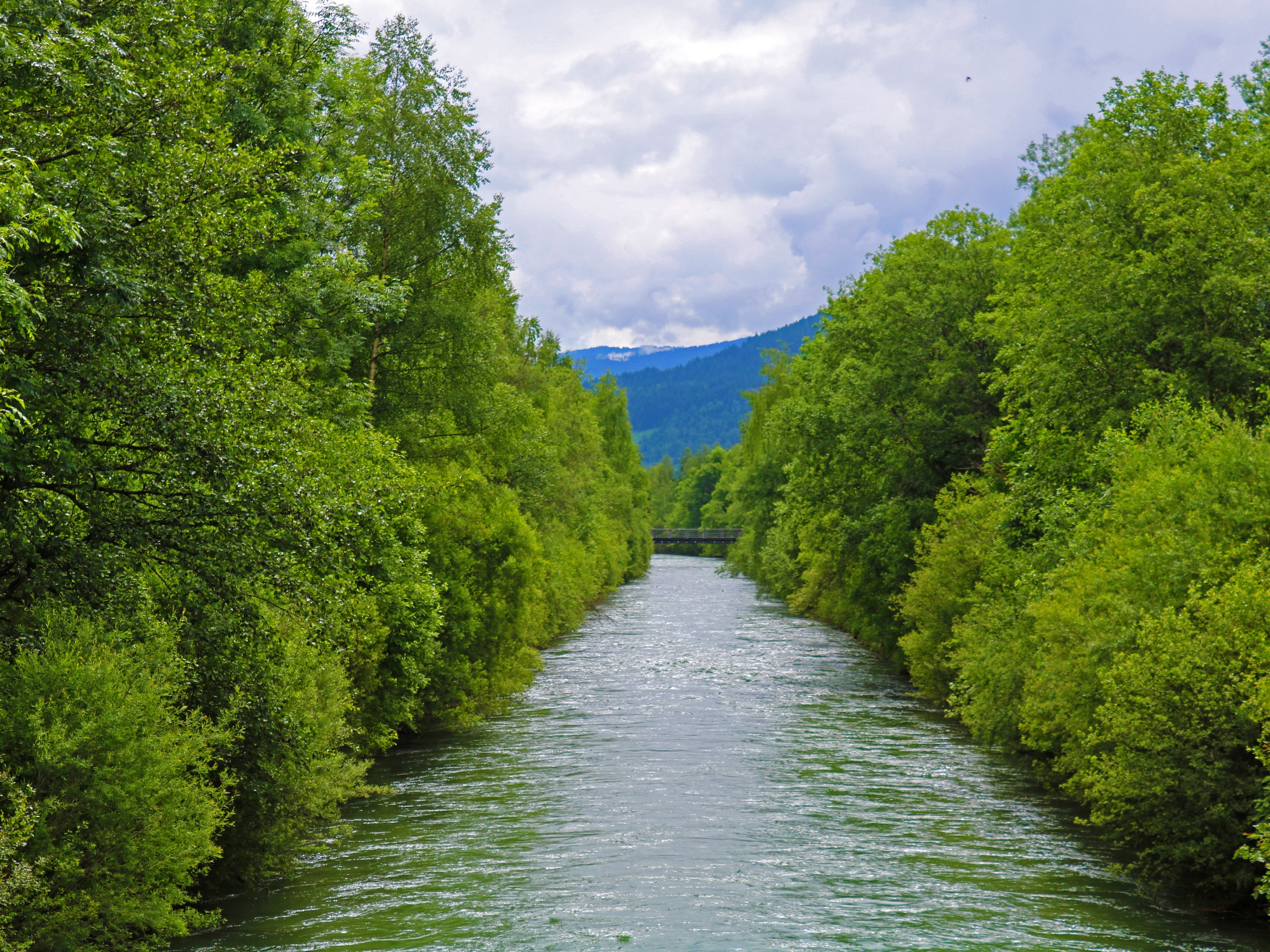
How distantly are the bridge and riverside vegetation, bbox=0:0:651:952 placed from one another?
110 meters

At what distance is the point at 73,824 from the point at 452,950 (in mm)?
4426

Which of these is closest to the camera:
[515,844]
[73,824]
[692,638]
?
[73,824]

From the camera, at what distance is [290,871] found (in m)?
16.2

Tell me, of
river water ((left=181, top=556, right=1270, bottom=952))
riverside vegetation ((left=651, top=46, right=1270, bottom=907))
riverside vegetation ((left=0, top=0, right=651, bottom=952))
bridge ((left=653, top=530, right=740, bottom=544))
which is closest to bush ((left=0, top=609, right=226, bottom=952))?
riverside vegetation ((left=0, top=0, right=651, bottom=952))

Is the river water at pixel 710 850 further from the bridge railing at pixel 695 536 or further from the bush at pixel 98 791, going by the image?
the bridge railing at pixel 695 536

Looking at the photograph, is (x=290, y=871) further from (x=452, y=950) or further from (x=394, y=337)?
(x=394, y=337)

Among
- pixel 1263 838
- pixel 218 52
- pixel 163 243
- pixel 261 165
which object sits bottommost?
pixel 1263 838

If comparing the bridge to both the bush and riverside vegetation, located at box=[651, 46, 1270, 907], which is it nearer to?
riverside vegetation, located at box=[651, 46, 1270, 907]

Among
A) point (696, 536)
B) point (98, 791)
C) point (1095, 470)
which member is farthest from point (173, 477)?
point (696, 536)

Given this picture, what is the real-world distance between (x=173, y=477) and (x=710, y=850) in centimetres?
984

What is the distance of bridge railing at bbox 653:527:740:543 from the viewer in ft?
429

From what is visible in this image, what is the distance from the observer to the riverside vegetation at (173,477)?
1109 cm

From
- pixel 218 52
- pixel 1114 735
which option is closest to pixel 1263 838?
pixel 1114 735

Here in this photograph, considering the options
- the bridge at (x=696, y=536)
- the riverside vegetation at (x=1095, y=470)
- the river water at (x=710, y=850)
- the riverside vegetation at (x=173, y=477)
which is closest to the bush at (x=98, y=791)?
the riverside vegetation at (x=173, y=477)
